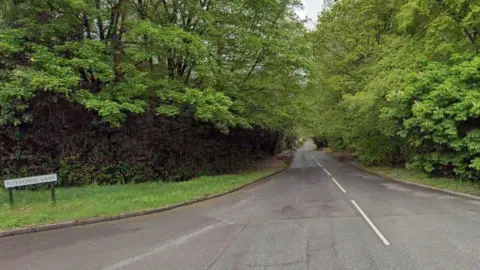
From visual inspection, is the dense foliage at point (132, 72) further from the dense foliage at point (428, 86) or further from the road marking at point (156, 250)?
the road marking at point (156, 250)

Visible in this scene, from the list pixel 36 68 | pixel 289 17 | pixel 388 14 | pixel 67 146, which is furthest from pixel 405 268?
pixel 388 14

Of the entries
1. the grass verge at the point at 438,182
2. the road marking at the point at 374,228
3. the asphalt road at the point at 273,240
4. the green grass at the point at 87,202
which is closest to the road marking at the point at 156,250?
the asphalt road at the point at 273,240

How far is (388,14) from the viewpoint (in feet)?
65.6

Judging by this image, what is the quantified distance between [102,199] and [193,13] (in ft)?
30.1

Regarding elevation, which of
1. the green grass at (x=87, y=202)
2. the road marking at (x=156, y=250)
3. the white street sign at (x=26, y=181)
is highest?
the white street sign at (x=26, y=181)

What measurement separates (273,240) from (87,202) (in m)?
6.16

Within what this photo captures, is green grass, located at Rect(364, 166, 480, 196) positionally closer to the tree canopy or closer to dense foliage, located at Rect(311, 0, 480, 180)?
dense foliage, located at Rect(311, 0, 480, 180)

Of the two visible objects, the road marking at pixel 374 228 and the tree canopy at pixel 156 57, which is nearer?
the road marking at pixel 374 228

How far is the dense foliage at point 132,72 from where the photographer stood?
1069 centimetres

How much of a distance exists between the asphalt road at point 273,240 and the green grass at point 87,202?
25.8 inches

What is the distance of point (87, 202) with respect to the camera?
29.2 feet

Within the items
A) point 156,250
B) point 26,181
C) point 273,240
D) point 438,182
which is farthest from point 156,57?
point 438,182

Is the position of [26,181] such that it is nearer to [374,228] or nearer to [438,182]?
[374,228]

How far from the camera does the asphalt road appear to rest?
4.79 metres
